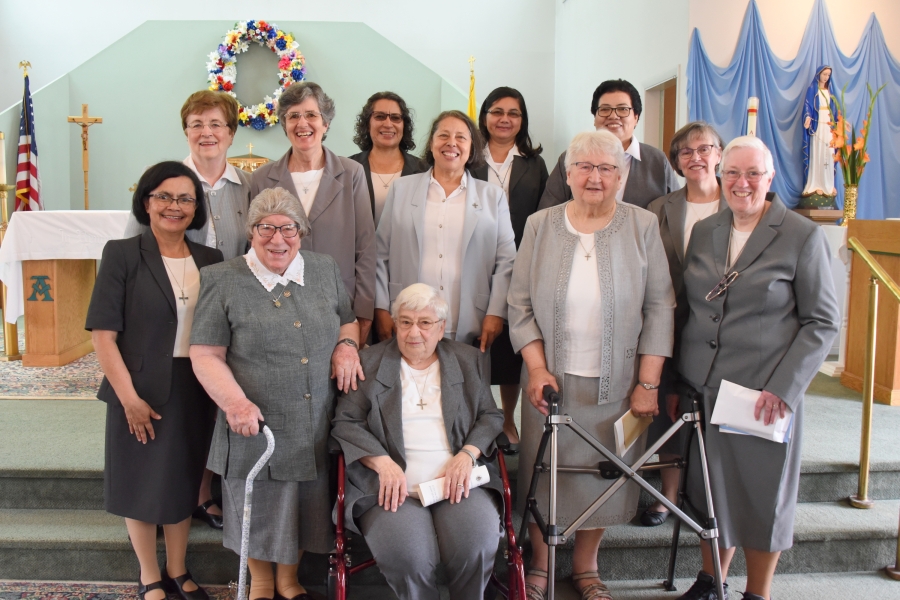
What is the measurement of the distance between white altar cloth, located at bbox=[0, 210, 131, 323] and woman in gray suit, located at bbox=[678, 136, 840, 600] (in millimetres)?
3784

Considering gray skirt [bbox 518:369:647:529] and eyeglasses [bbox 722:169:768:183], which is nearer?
eyeglasses [bbox 722:169:768:183]

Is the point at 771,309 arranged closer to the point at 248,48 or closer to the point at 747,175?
the point at 747,175

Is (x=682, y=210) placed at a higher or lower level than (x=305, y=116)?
Result: lower

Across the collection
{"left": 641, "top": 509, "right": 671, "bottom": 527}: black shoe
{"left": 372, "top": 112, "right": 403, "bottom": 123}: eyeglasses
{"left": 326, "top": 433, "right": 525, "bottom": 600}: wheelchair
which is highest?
{"left": 372, "top": 112, "right": 403, "bottom": 123}: eyeglasses

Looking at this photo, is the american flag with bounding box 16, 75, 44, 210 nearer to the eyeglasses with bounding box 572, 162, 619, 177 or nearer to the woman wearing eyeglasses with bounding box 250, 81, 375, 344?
the woman wearing eyeglasses with bounding box 250, 81, 375, 344

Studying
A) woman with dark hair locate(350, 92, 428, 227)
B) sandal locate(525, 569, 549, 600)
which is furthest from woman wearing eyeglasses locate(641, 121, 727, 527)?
woman with dark hair locate(350, 92, 428, 227)

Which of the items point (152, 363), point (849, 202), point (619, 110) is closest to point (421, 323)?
point (152, 363)

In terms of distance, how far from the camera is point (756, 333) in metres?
2.29

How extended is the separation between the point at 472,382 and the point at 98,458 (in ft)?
5.73

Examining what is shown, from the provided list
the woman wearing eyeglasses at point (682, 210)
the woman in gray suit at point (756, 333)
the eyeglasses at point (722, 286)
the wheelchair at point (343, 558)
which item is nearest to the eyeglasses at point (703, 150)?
the woman wearing eyeglasses at point (682, 210)

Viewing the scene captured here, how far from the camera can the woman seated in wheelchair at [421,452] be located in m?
2.20

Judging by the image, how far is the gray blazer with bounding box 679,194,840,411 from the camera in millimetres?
2236

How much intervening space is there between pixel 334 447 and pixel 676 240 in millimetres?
1456

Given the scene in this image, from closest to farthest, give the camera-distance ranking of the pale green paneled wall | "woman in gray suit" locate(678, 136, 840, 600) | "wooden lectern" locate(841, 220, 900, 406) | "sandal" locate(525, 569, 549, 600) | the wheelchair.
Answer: the wheelchair
"woman in gray suit" locate(678, 136, 840, 600)
"sandal" locate(525, 569, 549, 600)
"wooden lectern" locate(841, 220, 900, 406)
the pale green paneled wall
